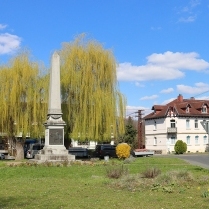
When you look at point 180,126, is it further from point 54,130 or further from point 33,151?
point 54,130

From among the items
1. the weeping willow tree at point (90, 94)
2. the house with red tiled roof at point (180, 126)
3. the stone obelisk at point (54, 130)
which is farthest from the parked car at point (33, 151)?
the house with red tiled roof at point (180, 126)

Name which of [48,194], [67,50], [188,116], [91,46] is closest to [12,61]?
[67,50]

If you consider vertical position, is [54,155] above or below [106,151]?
above

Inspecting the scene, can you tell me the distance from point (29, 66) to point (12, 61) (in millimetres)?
1753

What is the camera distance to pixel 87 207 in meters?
9.23

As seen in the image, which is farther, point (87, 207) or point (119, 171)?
point (119, 171)

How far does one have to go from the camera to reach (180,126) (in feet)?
217

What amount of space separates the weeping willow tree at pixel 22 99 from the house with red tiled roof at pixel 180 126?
115ft

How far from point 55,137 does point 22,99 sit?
8.46 meters

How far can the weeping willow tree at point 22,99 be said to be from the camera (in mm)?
34062

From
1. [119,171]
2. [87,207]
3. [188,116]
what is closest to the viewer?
[87,207]

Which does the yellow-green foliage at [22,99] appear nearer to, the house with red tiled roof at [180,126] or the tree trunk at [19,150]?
the tree trunk at [19,150]

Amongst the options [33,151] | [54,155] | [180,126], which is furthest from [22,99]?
[180,126]

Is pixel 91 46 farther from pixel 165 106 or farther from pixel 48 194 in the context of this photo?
pixel 165 106
